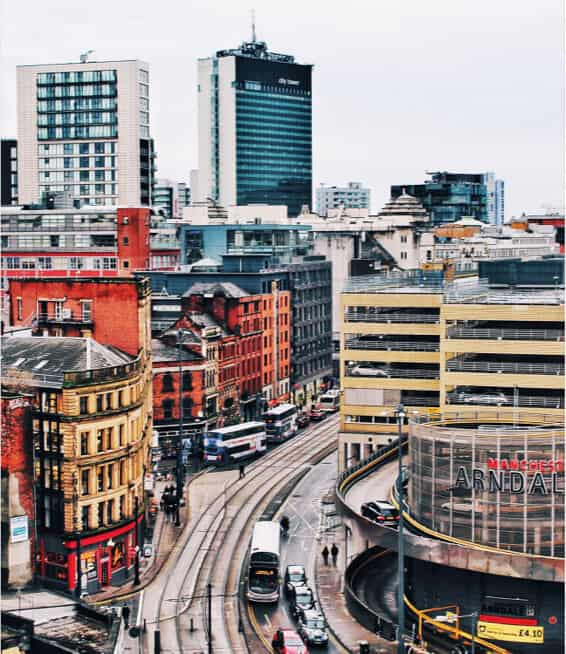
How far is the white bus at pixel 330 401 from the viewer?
589 ft

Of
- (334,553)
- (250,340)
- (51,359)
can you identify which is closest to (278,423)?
(250,340)

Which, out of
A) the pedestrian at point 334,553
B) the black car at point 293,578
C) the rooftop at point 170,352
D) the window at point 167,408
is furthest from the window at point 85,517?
the rooftop at point 170,352

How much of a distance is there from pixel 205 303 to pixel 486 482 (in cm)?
8131

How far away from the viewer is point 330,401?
7175 inches

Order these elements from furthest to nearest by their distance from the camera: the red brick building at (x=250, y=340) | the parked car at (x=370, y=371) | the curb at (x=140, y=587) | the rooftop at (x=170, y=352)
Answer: the red brick building at (x=250, y=340), the rooftop at (x=170, y=352), the parked car at (x=370, y=371), the curb at (x=140, y=587)

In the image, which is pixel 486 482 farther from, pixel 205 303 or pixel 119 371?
pixel 205 303

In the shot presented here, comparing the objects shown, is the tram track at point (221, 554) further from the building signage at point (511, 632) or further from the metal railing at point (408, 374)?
the metal railing at point (408, 374)

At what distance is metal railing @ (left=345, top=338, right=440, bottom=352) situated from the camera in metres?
121

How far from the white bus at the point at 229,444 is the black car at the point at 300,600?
1827 inches

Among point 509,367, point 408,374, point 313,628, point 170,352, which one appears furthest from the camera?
point 170,352

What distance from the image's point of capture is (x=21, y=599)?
66812mm

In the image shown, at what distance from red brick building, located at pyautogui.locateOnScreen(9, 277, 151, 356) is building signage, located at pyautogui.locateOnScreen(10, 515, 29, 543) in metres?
21.7

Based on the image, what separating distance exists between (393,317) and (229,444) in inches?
961

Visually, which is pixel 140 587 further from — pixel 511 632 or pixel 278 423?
pixel 278 423
